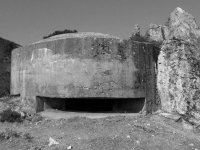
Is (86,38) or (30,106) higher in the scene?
(86,38)

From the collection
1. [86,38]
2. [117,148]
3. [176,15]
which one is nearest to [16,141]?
[117,148]

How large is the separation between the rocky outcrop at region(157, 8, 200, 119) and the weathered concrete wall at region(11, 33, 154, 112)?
0.76m

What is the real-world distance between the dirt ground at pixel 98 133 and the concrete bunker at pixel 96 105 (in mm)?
408

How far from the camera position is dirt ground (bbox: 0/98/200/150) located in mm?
4680

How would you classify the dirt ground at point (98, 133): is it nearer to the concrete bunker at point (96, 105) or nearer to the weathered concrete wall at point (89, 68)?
the concrete bunker at point (96, 105)

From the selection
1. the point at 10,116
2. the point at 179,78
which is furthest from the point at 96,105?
the point at 10,116

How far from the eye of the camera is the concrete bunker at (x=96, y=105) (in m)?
6.98

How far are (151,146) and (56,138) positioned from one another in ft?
6.28

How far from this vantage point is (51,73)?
Result: 6613 mm

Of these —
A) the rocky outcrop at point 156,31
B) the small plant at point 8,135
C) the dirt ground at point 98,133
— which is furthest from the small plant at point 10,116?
the rocky outcrop at point 156,31

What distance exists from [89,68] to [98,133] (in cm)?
185

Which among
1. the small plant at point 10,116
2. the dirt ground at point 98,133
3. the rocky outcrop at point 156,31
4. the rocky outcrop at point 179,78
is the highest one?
the rocky outcrop at point 156,31

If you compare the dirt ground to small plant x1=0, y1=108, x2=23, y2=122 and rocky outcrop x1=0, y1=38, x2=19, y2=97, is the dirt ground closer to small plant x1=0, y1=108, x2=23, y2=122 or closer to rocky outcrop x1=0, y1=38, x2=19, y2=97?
small plant x1=0, y1=108, x2=23, y2=122

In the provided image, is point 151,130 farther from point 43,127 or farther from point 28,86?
point 28,86
